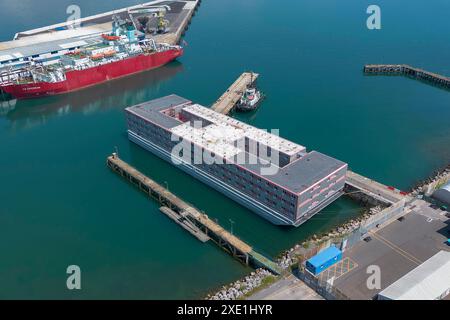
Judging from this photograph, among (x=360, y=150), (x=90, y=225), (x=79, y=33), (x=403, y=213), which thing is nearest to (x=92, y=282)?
(x=90, y=225)

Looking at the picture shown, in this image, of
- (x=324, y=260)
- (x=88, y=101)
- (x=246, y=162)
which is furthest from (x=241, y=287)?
(x=88, y=101)

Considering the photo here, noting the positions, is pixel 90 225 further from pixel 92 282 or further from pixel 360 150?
pixel 360 150

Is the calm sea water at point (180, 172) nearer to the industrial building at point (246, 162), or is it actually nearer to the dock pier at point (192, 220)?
the dock pier at point (192, 220)

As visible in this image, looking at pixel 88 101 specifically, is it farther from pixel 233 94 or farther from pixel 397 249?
pixel 397 249

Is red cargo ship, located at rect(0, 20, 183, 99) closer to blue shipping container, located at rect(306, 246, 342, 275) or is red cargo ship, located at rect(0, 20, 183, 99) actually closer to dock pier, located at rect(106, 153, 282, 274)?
dock pier, located at rect(106, 153, 282, 274)

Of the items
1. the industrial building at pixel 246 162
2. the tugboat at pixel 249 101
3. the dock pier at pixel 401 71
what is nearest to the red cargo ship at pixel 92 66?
the industrial building at pixel 246 162

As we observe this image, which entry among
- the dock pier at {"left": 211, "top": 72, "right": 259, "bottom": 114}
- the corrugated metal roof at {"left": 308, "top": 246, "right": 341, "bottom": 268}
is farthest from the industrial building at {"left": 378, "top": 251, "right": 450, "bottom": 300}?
the dock pier at {"left": 211, "top": 72, "right": 259, "bottom": 114}
